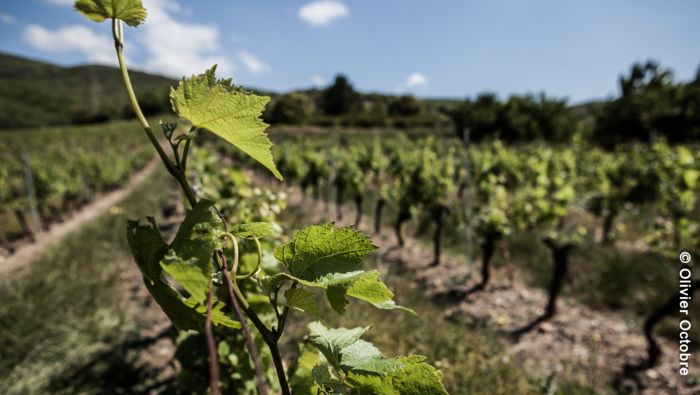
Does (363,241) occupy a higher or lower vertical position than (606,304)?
higher

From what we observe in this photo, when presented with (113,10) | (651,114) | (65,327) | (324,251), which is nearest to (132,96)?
(113,10)

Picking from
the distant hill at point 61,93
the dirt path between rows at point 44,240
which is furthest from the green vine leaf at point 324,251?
the distant hill at point 61,93

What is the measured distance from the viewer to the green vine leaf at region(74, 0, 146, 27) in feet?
1.85

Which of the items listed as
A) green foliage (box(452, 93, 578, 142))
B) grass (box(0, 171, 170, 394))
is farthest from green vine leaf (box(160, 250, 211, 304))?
green foliage (box(452, 93, 578, 142))

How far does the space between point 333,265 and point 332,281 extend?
40 millimetres

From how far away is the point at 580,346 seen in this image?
14.0 feet

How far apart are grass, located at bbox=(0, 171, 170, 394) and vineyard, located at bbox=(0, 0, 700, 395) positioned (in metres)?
0.02

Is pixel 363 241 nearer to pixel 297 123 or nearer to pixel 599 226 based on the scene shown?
pixel 599 226

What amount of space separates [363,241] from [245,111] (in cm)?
31

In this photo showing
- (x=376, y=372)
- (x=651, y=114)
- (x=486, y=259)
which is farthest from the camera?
(x=651, y=114)

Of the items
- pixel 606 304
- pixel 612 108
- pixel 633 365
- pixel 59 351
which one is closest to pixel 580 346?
pixel 633 365

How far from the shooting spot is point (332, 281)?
26.5 inches

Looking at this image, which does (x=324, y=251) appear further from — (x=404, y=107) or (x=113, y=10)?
(x=404, y=107)

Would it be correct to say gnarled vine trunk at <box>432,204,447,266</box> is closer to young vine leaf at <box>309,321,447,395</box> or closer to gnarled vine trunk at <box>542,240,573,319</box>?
gnarled vine trunk at <box>542,240,573,319</box>
